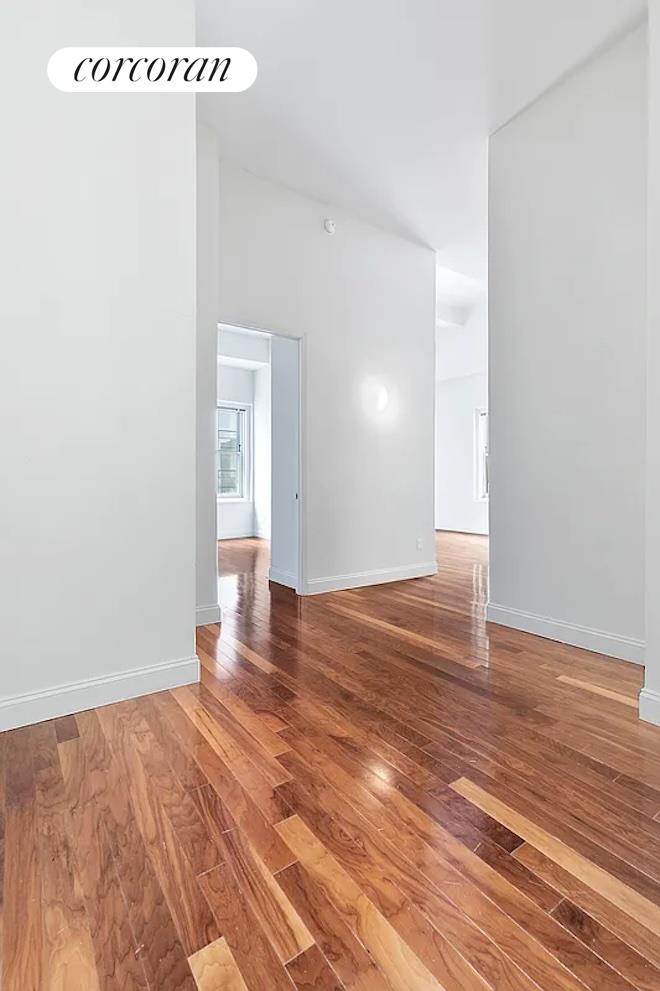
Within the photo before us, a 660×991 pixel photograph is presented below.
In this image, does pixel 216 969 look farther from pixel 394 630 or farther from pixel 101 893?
pixel 394 630

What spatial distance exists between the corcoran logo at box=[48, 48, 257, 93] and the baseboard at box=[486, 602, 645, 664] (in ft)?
11.8

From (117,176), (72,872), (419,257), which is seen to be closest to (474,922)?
(72,872)

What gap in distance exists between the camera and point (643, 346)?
2730 millimetres

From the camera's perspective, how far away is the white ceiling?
2695 millimetres

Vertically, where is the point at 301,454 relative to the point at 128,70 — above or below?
below

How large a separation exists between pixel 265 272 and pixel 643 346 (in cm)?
283

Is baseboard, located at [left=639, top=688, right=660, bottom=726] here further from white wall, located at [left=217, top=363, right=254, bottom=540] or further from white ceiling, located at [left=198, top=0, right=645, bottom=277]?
white wall, located at [left=217, top=363, right=254, bottom=540]

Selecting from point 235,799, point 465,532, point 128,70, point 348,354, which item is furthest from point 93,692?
point 465,532

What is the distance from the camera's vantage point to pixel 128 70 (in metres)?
2.34

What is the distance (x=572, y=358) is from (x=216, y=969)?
3.24m

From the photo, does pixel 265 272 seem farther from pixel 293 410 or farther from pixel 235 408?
pixel 235 408

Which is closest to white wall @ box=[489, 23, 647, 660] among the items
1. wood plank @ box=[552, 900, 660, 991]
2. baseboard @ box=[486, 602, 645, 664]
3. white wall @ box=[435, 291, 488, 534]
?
baseboard @ box=[486, 602, 645, 664]

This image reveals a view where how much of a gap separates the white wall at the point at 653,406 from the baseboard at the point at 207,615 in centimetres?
259

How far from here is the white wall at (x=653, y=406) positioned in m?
2.09
